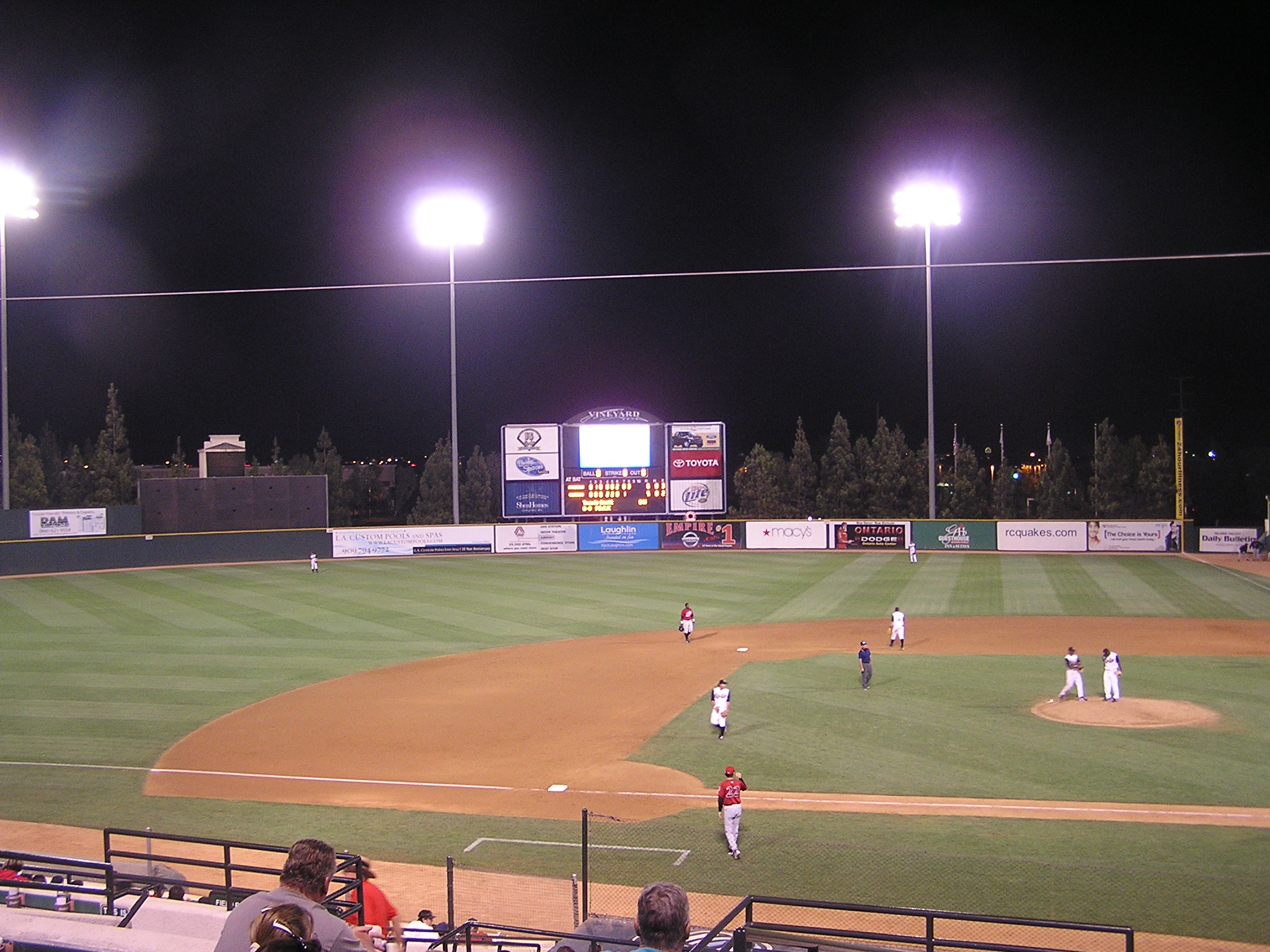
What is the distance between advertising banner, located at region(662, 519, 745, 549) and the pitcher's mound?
33.2 metres

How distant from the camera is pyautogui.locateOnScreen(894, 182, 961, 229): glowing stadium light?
4322 cm

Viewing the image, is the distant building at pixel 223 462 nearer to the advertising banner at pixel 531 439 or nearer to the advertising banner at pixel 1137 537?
the advertising banner at pixel 531 439

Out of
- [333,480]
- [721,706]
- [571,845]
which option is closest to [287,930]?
[571,845]

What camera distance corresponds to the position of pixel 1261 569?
4141 centimetres

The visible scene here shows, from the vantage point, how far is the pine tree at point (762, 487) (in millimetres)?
70562

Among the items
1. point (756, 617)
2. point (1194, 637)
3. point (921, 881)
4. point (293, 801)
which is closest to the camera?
point (921, 881)

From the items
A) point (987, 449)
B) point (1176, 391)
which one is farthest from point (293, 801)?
point (987, 449)

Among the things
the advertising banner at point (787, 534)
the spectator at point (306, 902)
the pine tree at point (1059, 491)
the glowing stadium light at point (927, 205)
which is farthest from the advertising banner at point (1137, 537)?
the spectator at point (306, 902)

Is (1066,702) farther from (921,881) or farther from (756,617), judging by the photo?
(756,617)

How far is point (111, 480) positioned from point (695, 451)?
43.5 metres

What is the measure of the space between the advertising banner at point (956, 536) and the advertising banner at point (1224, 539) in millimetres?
9732

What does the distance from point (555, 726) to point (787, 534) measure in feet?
113

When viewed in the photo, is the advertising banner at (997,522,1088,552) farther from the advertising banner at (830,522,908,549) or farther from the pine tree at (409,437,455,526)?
the pine tree at (409,437,455,526)

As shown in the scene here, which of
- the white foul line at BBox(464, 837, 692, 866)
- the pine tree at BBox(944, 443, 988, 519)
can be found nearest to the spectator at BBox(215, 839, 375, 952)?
the white foul line at BBox(464, 837, 692, 866)
